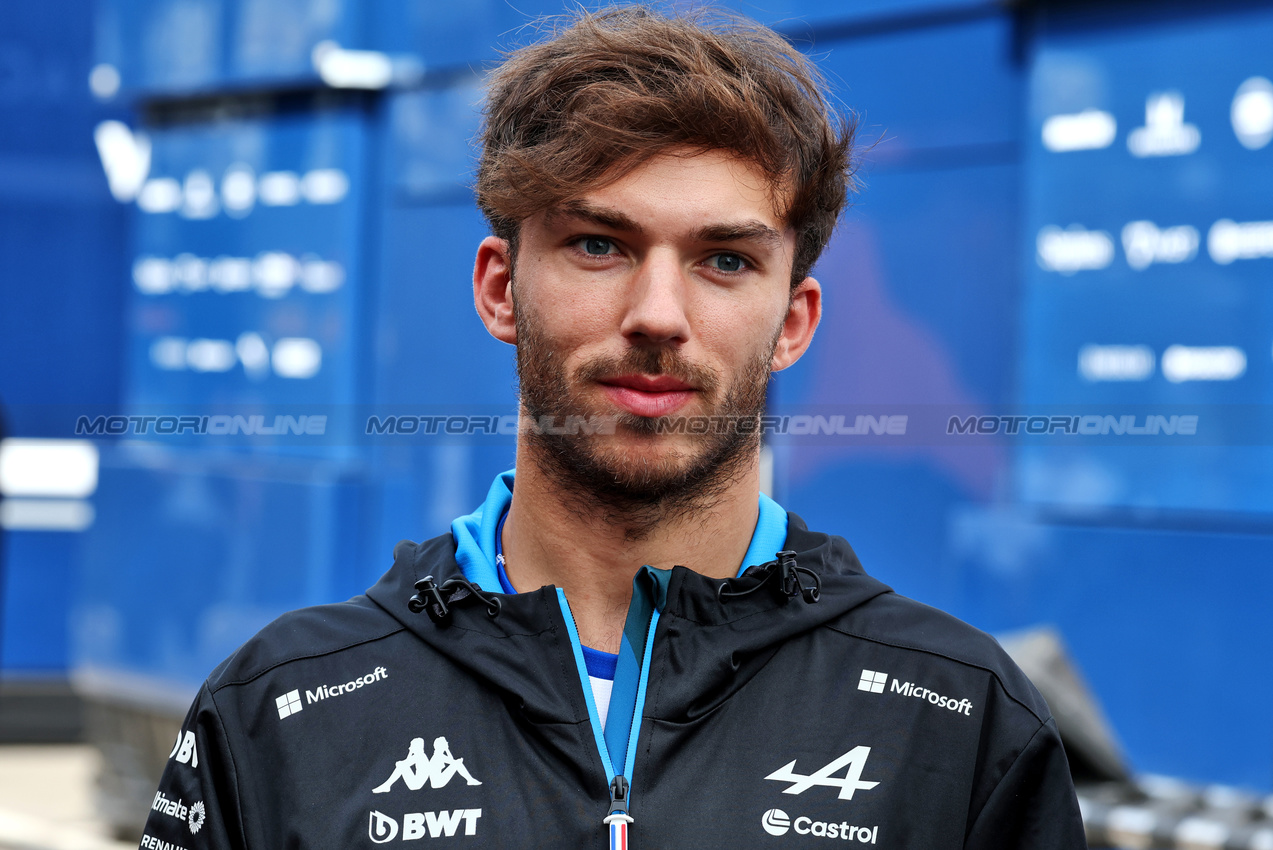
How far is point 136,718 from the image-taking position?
4.76m

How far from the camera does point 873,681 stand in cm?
137

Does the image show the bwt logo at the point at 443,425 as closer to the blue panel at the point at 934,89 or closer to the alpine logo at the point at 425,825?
the blue panel at the point at 934,89

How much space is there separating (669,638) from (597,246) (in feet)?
1.50

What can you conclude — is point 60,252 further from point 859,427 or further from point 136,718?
point 859,427

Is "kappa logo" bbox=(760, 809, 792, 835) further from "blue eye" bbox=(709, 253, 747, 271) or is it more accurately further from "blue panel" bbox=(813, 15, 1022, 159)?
"blue panel" bbox=(813, 15, 1022, 159)

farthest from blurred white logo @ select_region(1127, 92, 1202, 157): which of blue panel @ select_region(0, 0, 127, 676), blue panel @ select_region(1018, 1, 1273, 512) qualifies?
blue panel @ select_region(0, 0, 127, 676)

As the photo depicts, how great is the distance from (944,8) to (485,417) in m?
2.33

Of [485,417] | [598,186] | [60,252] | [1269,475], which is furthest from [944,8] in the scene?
[60,252]

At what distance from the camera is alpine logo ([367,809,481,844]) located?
128 cm

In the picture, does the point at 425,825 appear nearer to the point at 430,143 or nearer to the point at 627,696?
the point at 627,696

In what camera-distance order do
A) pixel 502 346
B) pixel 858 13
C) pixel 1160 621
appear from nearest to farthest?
pixel 1160 621, pixel 858 13, pixel 502 346

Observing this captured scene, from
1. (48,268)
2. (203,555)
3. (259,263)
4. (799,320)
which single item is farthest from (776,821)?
(48,268)

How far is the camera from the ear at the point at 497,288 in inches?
60.4

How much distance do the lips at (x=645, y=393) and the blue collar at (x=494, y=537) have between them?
0.24m
